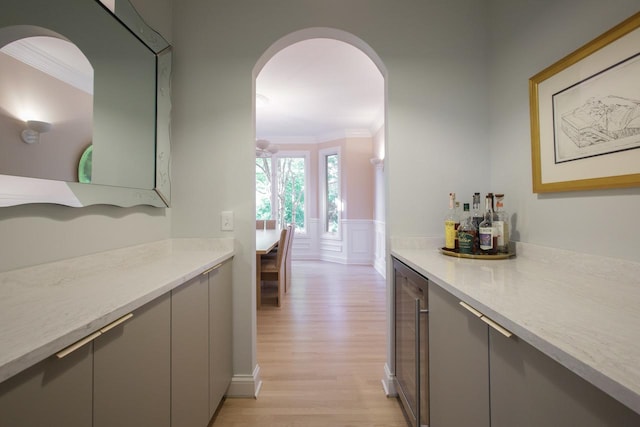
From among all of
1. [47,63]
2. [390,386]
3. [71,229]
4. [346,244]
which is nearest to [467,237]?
[390,386]

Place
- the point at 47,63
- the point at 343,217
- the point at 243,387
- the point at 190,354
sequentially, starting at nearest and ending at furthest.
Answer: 1. the point at 47,63
2. the point at 190,354
3. the point at 243,387
4. the point at 343,217

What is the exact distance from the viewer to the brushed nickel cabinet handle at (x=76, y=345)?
555 mm

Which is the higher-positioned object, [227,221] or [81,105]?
[81,105]

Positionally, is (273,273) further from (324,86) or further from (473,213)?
(324,86)

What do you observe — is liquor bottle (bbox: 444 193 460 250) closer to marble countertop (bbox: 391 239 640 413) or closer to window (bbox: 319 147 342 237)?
marble countertop (bbox: 391 239 640 413)

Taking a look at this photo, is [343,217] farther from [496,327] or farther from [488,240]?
[496,327]

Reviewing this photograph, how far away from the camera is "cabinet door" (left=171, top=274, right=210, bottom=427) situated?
3.38ft

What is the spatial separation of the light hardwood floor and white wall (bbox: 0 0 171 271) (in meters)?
1.11

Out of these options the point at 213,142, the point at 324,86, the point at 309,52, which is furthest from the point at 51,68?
the point at 324,86

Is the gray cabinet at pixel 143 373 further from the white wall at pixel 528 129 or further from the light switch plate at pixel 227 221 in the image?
the white wall at pixel 528 129

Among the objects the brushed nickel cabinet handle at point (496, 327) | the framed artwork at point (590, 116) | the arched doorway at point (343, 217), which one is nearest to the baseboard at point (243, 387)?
the brushed nickel cabinet handle at point (496, 327)

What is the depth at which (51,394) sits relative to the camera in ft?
1.80

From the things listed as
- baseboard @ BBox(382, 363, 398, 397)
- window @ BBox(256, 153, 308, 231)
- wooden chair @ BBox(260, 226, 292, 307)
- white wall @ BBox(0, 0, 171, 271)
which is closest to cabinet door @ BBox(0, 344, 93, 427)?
white wall @ BBox(0, 0, 171, 271)

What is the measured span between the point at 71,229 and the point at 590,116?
6.85ft
